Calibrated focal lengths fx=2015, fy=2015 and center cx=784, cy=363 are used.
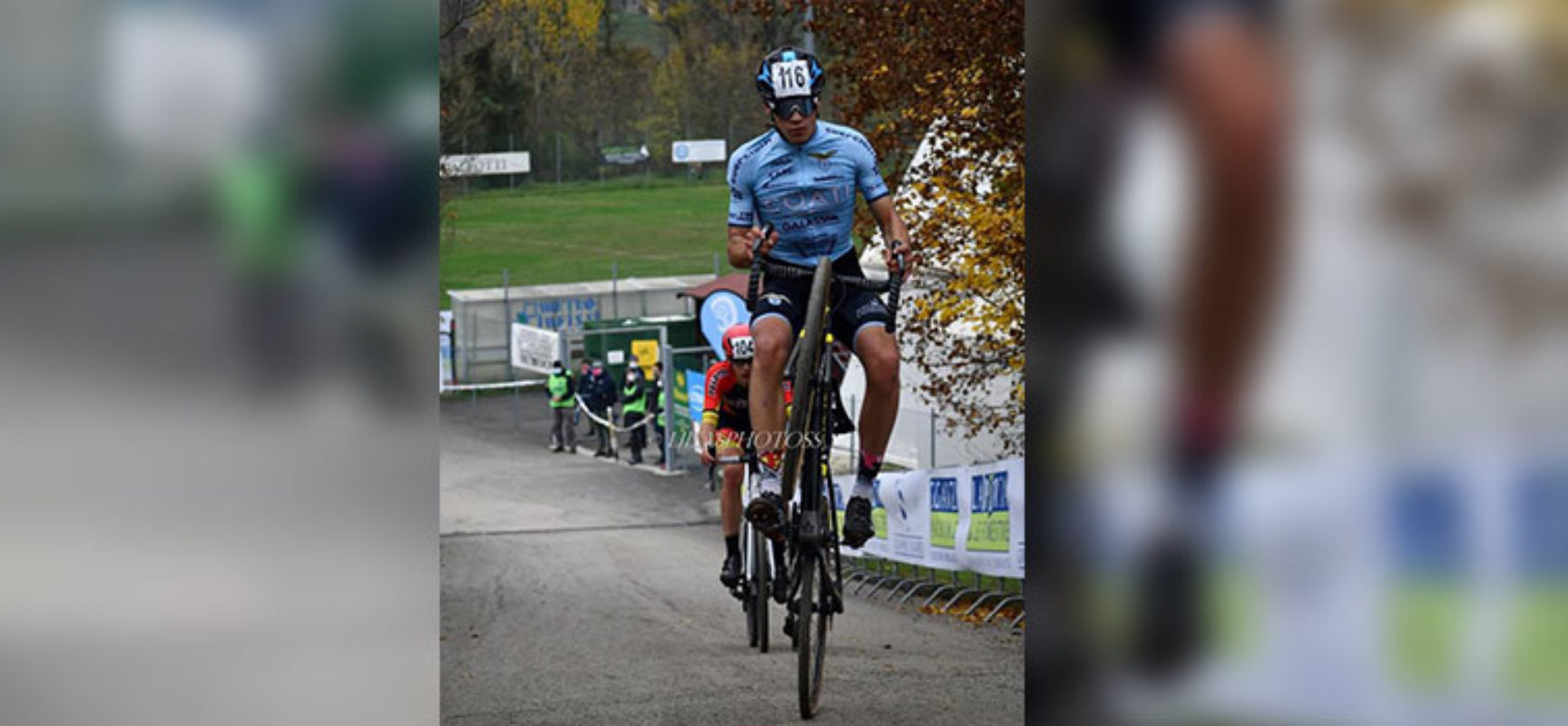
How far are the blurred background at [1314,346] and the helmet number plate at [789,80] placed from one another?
14.4ft

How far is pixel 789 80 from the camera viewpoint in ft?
26.2

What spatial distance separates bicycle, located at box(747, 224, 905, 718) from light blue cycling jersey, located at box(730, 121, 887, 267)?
0.45ft

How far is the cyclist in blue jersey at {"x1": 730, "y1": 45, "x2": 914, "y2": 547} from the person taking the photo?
804cm

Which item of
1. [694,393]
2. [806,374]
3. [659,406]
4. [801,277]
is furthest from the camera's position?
[659,406]

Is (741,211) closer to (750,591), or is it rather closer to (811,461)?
(811,461)

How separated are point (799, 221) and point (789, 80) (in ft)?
1.92

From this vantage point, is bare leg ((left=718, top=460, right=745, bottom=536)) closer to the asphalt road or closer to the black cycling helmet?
the asphalt road

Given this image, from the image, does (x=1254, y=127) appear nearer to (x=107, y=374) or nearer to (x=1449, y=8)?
(x=1449, y=8)

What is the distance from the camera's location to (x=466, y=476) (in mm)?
33656

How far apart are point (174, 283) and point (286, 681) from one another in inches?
32.5

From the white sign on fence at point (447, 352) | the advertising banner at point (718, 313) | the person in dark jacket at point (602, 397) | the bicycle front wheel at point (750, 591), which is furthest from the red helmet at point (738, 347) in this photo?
the white sign on fence at point (447, 352)

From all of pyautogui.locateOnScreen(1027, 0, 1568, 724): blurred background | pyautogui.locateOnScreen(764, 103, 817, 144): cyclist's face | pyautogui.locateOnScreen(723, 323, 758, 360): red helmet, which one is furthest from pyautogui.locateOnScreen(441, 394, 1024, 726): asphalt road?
pyautogui.locateOnScreen(1027, 0, 1568, 724): blurred background

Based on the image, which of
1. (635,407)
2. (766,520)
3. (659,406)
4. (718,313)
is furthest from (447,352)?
(766,520)

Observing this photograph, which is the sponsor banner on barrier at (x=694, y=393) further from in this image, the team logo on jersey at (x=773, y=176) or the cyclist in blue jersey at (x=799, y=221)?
the team logo on jersey at (x=773, y=176)
